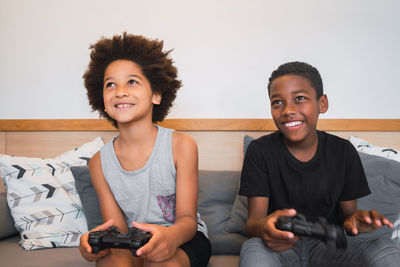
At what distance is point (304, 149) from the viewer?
Result: 3.34 ft

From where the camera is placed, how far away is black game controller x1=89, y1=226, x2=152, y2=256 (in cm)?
71

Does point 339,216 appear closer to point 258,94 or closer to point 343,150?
point 343,150

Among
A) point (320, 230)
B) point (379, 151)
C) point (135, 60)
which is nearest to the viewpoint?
point (320, 230)

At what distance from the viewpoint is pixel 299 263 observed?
87 centimetres

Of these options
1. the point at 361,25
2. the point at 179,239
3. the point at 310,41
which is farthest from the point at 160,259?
the point at 361,25

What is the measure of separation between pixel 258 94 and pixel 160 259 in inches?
36.6

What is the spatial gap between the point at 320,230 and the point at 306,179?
0.98 ft

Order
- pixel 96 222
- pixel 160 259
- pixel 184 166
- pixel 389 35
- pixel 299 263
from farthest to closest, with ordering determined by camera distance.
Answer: pixel 389 35 < pixel 96 222 < pixel 184 166 < pixel 299 263 < pixel 160 259

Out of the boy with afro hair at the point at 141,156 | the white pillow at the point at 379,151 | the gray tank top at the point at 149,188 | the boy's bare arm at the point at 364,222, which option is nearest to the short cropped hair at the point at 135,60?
the boy with afro hair at the point at 141,156

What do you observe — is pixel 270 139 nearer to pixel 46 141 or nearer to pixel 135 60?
pixel 135 60

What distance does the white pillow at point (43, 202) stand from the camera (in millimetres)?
1146

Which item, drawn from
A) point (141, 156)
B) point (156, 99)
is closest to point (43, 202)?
point (141, 156)

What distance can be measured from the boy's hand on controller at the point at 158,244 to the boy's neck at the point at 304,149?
1.51 ft

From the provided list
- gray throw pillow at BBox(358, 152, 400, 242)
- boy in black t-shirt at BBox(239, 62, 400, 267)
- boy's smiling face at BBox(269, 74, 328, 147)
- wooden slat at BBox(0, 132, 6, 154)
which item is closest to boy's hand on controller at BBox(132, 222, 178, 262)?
boy in black t-shirt at BBox(239, 62, 400, 267)
